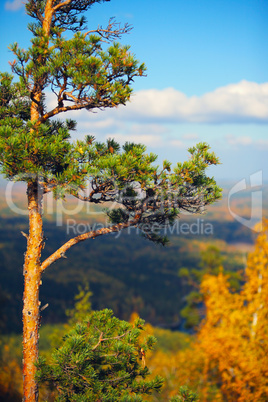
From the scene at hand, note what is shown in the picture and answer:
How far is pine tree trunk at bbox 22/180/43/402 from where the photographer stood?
4.99 meters

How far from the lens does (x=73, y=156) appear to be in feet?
15.7

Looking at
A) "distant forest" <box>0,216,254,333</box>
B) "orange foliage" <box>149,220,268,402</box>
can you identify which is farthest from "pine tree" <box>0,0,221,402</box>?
"distant forest" <box>0,216,254,333</box>

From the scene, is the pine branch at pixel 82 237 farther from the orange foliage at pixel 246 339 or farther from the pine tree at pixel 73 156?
the orange foliage at pixel 246 339

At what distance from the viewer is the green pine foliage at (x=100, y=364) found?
4297 mm

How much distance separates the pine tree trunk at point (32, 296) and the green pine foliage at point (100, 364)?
33 cm

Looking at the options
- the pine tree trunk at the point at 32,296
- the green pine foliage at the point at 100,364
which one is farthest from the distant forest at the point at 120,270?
the pine tree trunk at the point at 32,296

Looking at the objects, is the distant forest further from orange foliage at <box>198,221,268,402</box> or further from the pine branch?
the pine branch

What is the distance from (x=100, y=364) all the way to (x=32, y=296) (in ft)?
4.61

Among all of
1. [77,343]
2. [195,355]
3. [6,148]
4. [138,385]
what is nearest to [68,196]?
[6,148]

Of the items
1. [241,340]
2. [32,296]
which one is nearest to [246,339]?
[241,340]

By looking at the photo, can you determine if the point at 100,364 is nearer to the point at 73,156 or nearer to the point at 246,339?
the point at 73,156

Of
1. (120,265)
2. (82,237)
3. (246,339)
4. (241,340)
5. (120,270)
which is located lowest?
(120,270)

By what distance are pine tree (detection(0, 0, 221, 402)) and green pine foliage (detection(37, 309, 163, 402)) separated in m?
0.68

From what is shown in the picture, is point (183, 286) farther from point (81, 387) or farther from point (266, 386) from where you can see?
point (81, 387)
